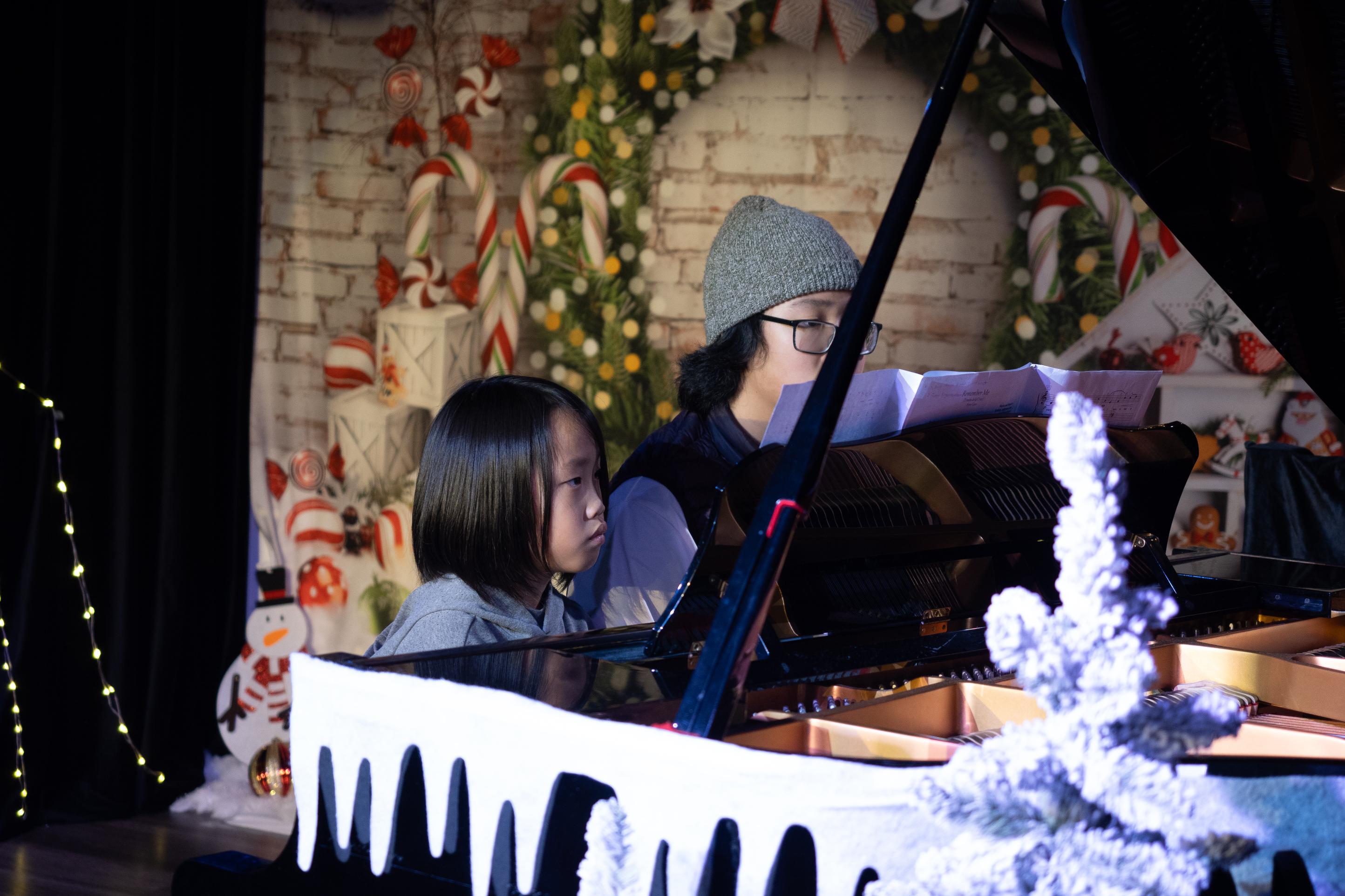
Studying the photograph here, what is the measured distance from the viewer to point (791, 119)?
3.91 m

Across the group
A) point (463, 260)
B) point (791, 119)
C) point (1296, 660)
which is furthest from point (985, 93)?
point (1296, 660)

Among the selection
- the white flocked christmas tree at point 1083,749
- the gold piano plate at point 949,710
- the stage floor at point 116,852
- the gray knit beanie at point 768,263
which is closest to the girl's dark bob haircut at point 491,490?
the gold piano plate at point 949,710

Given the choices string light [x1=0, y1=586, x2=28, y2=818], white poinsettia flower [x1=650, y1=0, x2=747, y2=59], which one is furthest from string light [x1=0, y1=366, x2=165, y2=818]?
white poinsettia flower [x1=650, y1=0, x2=747, y2=59]

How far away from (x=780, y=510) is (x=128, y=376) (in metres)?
3.09

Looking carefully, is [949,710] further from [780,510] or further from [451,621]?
[451,621]

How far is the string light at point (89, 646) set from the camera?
3.28 metres

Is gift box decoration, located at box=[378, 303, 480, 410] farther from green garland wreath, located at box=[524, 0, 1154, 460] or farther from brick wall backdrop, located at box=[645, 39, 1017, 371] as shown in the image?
brick wall backdrop, located at box=[645, 39, 1017, 371]

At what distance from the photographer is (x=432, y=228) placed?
13.4 feet

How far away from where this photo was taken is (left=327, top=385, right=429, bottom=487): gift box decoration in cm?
408

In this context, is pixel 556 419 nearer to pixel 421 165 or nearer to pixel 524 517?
pixel 524 517

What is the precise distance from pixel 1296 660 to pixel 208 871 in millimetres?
1281

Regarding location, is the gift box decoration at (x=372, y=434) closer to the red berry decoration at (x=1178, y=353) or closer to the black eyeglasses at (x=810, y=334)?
the black eyeglasses at (x=810, y=334)

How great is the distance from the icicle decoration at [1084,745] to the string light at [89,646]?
3.22 meters

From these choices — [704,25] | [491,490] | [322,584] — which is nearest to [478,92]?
[704,25]
